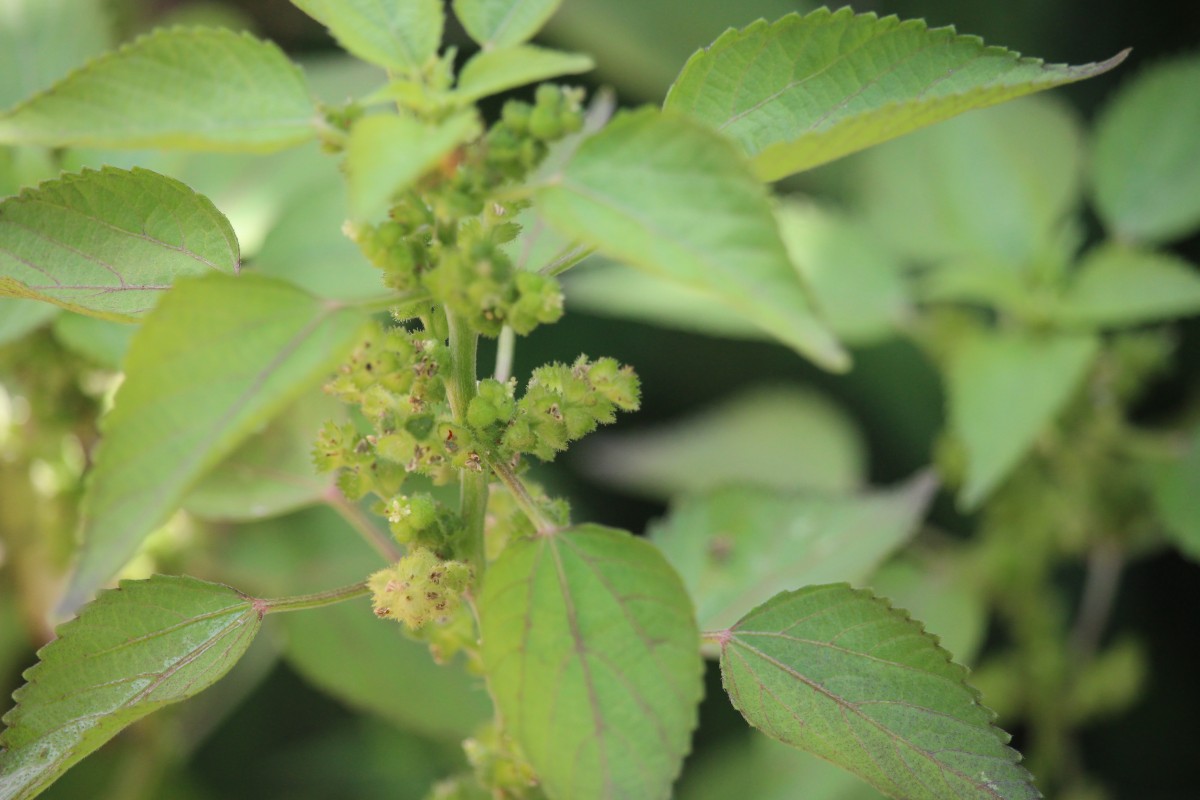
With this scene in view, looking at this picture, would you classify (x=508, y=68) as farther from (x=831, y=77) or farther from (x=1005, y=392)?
(x=1005, y=392)

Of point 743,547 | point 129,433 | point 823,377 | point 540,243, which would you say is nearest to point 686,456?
point 823,377

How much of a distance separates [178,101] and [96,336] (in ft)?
1.59

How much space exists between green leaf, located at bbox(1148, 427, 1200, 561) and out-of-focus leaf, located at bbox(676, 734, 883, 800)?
39 centimetres

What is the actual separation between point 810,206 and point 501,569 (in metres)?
1.01

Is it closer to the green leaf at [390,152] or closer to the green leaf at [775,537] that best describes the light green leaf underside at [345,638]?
the green leaf at [775,537]

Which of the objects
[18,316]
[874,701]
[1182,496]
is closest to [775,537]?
[874,701]

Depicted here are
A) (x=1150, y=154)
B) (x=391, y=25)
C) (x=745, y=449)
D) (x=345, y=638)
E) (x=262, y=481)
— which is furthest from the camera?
(x=745, y=449)

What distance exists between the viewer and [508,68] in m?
0.52

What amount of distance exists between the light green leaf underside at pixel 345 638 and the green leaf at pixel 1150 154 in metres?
0.95

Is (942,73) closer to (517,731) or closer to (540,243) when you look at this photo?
(540,243)

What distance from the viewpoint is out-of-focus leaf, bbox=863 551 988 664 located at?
44.8 inches

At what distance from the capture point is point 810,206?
1463 mm

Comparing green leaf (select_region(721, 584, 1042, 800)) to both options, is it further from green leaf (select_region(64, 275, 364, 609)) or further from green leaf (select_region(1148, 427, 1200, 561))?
green leaf (select_region(1148, 427, 1200, 561))

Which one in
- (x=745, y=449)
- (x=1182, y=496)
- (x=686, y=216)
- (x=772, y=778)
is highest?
(x=686, y=216)
